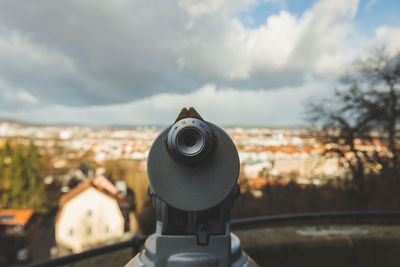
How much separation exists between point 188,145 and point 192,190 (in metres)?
0.14

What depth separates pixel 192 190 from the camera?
819 mm

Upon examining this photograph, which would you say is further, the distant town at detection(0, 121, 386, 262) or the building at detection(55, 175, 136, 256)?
the building at detection(55, 175, 136, 256)

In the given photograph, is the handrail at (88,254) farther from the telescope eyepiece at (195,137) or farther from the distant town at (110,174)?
the telescope eyepiece at (195,137)

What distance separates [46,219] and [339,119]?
3017 centimetres

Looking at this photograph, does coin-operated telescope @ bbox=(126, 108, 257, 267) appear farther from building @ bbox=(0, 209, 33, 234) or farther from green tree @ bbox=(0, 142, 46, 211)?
green tree @ bbox=(0, 142, 46, 211)

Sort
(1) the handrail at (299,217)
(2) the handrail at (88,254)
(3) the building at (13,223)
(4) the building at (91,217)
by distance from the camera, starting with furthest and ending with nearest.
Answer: (4) the building at (91,217)
(3) the building at (13,223)
(1) the handrail at (299,217)
(2) the handrail at (88,254)

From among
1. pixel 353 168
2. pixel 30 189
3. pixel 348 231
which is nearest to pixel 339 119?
pixel 353 168

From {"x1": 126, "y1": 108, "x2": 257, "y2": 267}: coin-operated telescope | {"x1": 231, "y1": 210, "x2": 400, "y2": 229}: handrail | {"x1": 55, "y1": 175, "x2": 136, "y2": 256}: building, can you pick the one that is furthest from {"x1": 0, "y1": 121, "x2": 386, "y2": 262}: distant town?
{"x1": 231, "y1": 210, "x2": 400, "y2": 229}: handrail

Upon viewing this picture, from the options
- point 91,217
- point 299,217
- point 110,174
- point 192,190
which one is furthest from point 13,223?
point 192,190

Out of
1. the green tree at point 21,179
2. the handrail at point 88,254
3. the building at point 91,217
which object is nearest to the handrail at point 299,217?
the handrail at point 88,254

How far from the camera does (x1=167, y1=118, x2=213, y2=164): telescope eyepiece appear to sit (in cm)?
79

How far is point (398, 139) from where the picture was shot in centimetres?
750

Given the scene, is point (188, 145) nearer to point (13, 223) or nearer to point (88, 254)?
point (88, 254)

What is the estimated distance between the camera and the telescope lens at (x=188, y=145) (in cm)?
78
